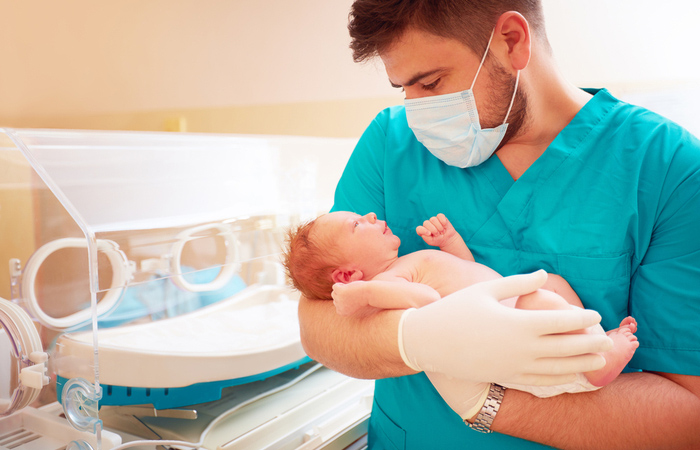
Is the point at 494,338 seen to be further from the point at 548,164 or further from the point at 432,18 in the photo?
the point at 432,18

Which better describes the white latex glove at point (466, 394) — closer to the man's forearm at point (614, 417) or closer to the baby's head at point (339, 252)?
the man's forearm at point (614, 417)

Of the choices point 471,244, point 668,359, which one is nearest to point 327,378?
point 471,244

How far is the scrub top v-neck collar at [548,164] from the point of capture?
3.81ft

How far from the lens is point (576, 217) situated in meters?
1.09

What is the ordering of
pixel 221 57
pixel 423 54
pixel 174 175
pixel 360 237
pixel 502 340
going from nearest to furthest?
pixel 502 340 < pixel 423 54 < pixel 360 237 < pixel 174 175 < pixel 221 57

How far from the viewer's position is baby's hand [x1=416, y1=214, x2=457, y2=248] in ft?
3.93

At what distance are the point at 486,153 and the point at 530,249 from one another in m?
0.26

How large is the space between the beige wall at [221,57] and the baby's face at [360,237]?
4.83 feet

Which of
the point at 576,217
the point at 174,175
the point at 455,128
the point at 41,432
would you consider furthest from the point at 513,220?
the point at 41,432

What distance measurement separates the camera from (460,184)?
1280 millimetres

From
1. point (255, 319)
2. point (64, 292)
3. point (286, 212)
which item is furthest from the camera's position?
point (286, 212)

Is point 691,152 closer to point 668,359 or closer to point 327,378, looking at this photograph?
point 668,359

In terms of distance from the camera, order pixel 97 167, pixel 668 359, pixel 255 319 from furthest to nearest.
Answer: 1. pixel 255 319
2. pixel 97 167
3. pixel 668 359

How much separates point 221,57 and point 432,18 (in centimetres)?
186
